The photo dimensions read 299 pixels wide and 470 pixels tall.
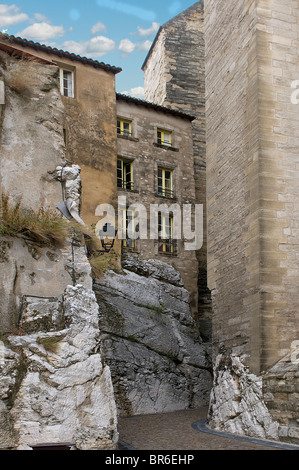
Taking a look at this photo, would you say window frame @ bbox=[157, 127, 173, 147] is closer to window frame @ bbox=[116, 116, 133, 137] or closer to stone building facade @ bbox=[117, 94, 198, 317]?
stone building facade @ bbox=[117, 94, 198, 317]

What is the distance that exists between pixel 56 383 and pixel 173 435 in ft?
14.4

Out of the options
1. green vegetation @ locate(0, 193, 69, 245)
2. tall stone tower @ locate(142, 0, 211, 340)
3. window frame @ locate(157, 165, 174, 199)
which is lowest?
green vegetation @ locate(0, 193, 69, 245)

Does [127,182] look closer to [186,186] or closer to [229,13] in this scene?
[186,186]

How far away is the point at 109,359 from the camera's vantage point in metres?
12.7

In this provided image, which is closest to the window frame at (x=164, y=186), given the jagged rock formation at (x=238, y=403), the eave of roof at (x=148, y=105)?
the eave of roof at (x=148, y=105)

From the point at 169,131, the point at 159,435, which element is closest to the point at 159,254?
the point at 169,131

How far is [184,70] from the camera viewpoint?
72.8 ft

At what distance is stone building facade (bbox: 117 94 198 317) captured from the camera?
17.6m

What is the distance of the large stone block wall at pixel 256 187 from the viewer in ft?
31.4

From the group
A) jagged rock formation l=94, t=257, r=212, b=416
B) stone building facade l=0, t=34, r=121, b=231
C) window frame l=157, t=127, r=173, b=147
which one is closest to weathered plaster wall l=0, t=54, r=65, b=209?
jagged rock formation l=94, t=257, r=212, b=416

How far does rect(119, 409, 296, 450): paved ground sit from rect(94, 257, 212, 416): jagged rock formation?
40.8 inches

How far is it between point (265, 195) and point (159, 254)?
7.98m

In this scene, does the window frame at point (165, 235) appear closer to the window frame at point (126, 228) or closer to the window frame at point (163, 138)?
the window frame at point (126, 228)

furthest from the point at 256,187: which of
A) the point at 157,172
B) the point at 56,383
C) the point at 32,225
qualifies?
Result: the point at 157,172
